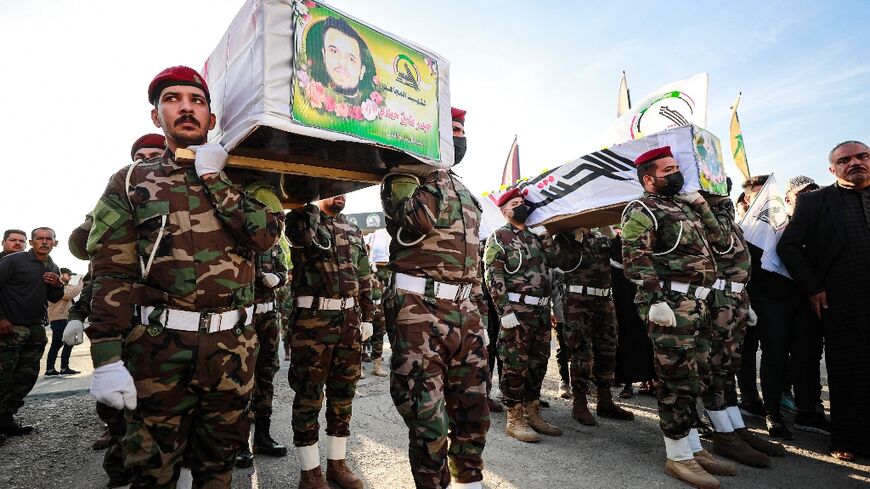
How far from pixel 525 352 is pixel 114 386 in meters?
3.66

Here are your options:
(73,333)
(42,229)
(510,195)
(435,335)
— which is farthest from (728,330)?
(42,229)

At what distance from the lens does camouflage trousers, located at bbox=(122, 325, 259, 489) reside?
1946 millimetres

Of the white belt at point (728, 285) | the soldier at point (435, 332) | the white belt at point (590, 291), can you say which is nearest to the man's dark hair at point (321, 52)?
the soldier at point (435, 332)

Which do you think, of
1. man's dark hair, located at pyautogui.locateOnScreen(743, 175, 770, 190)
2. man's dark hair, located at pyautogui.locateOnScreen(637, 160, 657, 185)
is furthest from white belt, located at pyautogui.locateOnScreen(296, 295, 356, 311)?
man's dark hair, located at pyautogui.locateOnScreen(743, 175, 770, 190)

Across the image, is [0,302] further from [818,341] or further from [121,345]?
[818,341]

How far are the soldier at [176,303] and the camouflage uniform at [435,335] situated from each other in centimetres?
74

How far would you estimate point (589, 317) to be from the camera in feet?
17.0

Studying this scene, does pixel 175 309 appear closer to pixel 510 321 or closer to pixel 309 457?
pixel 309 457

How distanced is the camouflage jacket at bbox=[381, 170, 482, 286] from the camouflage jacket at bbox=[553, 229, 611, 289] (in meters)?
2.62

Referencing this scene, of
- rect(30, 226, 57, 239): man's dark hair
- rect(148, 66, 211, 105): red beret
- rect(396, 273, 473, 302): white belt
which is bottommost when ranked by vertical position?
rect(396, 273, 473, 302): white belt

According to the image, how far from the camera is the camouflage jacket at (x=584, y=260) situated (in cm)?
511

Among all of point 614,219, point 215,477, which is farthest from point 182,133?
point 614,219

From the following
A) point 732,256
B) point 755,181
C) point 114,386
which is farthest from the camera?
point 755,181

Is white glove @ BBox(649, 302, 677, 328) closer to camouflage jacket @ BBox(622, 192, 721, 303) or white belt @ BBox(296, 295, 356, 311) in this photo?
camouflage jacket @ BBox(622, 192, 721, 303)
